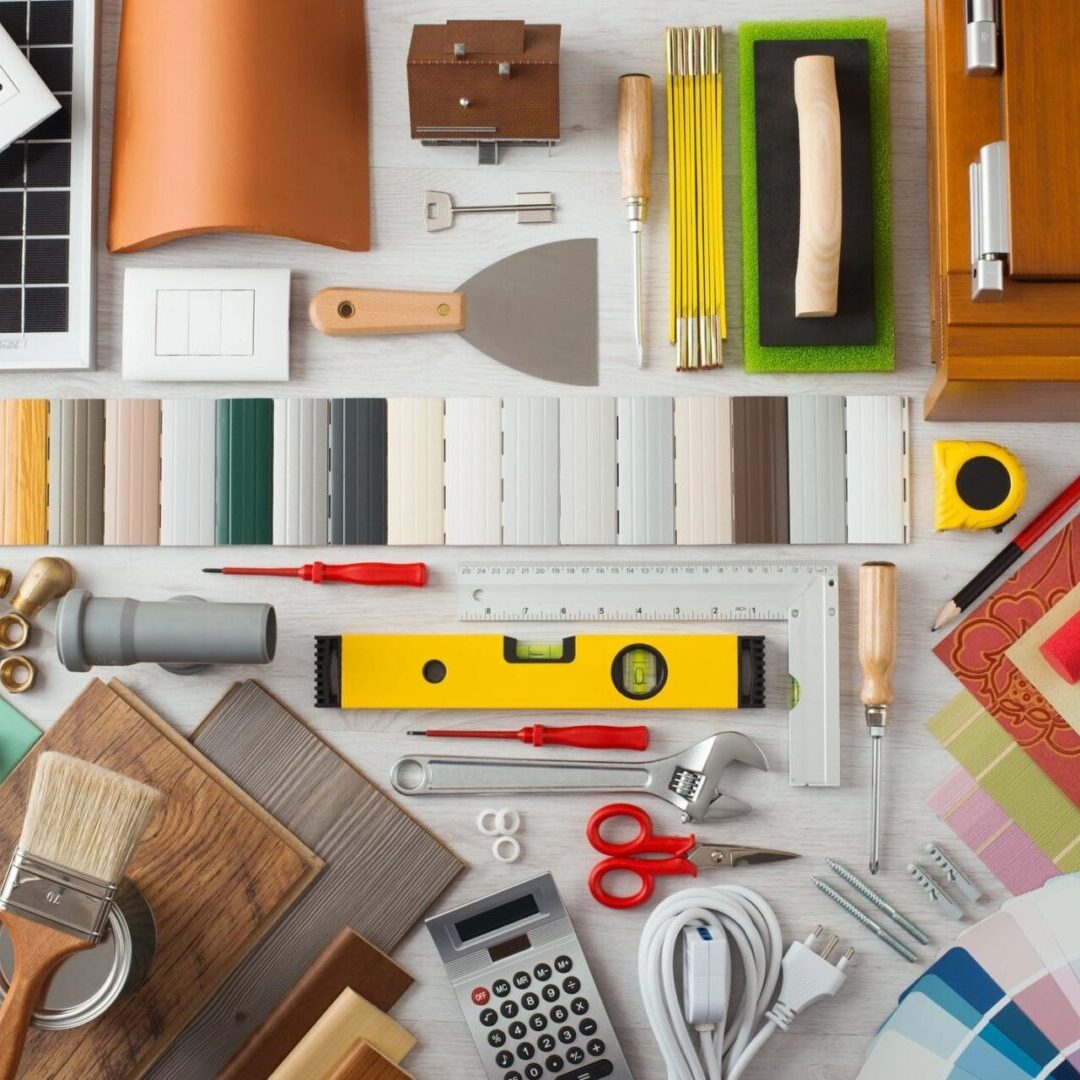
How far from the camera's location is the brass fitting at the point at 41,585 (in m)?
1.17

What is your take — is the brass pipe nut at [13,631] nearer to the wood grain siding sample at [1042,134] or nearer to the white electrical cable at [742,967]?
the white electrical cable at [742,967]

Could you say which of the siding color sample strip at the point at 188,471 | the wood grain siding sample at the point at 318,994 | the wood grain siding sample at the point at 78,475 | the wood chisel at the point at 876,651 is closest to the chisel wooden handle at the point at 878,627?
the wood chisel at the point at 876,651

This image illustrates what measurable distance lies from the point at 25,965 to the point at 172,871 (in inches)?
8.1

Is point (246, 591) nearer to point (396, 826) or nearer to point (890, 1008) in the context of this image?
point (396, 826)

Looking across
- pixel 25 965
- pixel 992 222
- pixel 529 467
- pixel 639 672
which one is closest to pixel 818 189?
pixel 992 222

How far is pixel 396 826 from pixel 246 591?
30 centimetres

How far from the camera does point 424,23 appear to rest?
1236mm

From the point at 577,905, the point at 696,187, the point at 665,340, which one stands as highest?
the point at 696,187

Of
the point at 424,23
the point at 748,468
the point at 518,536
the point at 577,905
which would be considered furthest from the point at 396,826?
A: the point at 424,23

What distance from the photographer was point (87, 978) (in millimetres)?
1023

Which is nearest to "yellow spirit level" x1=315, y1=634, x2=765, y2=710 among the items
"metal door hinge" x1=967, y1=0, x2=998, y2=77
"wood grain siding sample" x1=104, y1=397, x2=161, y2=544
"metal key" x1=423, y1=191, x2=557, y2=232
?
"wood grain siding sample" x1=104, y1=397, x2=161, y2=544

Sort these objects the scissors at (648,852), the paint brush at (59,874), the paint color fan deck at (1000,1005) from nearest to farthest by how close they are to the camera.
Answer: the paint brush at (59,874)
the paint color fan deck at (1000,1005)
the scissors at (648,852)

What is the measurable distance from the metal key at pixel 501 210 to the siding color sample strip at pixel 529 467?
0.67 feet

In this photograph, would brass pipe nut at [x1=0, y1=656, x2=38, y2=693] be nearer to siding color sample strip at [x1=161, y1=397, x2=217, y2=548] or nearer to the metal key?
siding color sample strip at [x1=161, y1=397, x2=217, y2=548]
